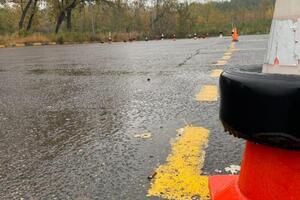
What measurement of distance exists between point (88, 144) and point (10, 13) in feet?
199

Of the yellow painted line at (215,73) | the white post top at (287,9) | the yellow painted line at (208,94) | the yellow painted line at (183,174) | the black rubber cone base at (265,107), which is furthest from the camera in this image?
the yellow painted line at (215,73)

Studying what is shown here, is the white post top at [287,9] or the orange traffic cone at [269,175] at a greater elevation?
the white post top at [287,9]

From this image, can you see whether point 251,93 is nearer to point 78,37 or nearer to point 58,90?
point 58,90

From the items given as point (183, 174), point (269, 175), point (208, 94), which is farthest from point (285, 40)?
point (208, 94)

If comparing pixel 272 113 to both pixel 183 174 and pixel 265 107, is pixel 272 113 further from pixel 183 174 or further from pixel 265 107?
pixel 183 174

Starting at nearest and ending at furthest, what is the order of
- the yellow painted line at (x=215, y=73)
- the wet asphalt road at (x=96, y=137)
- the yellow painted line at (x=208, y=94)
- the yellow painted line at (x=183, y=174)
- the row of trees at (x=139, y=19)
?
the yellow painted line at (x=183, y=174) < the wet asphalt road at (x=96, y=137) < the yellow painted line at (x=208, y=94) < the yellow painted line at (x=215, y=73) < the row of trees at (x=139, y=19)

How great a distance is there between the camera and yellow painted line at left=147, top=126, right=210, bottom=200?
77.9 inches

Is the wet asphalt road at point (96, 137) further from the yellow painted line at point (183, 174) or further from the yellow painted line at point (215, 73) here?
the yellow painted line at point (215, 73)

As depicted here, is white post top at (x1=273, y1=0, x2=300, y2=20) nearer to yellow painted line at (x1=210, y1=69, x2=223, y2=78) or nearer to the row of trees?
yellow painted line at (x1=210, y1=69, x2=223, y2=78)

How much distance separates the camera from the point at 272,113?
1.31 m

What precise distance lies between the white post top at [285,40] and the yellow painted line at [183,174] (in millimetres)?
729

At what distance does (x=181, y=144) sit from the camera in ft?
9.04

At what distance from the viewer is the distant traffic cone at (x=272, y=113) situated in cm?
129

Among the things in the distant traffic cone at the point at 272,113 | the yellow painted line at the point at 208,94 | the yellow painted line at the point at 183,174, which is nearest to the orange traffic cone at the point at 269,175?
the distant traffic cone at the point at 272,113
